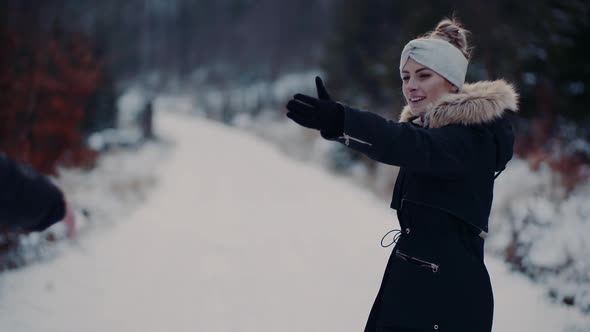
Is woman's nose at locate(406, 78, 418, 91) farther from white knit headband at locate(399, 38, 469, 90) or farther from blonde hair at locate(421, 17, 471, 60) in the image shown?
blonde hair at locate(421, 17, 471, 60)

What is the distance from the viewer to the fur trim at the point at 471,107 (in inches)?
59.7

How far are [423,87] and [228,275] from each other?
3.58m

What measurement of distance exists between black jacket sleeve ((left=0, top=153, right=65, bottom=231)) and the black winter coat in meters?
1.26

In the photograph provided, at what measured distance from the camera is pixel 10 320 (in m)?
3.38

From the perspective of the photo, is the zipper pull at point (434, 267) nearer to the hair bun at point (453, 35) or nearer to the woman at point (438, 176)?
the woman at point (438, 176)

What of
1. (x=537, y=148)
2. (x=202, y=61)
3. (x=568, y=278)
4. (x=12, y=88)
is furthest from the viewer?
(x=202, y=61)

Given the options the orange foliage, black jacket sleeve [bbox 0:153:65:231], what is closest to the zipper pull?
black jacket sleeve [bbox 0:153:65:231]

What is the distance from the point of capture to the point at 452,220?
162 centimetres

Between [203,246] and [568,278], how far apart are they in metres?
4.07

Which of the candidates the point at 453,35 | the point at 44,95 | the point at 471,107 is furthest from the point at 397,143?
the point at 44,95

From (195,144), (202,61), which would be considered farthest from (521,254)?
(202,61)

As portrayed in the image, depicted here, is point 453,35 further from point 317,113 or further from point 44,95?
point 44,95

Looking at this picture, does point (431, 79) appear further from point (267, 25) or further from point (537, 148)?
point (267, 25)

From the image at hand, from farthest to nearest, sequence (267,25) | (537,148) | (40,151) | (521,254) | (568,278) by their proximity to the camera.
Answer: (267,25)
(537,148)
(40,151)
(521,254)
(568,278)
